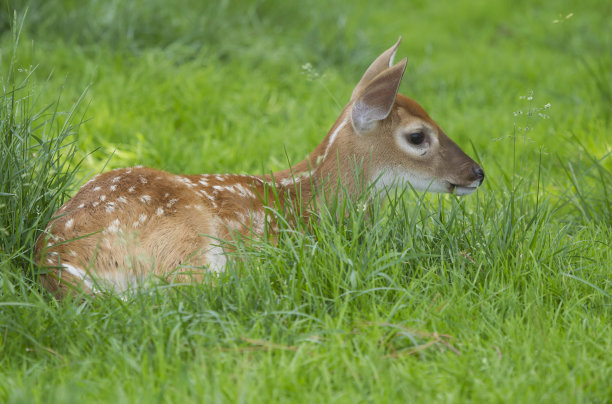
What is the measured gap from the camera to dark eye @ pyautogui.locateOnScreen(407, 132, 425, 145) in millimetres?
4328

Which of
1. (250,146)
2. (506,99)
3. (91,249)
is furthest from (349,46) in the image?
(91,249)

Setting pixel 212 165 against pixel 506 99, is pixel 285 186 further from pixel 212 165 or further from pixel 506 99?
pixel 506 99

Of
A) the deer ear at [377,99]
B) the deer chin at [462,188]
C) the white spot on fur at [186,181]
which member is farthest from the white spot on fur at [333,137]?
the white spot on fur at [186,181]

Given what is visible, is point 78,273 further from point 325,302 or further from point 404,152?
point 404,152

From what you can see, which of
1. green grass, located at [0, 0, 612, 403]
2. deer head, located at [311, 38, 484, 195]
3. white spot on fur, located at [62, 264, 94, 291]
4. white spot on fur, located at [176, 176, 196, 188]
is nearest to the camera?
green grass, located at [0, 0, 612, 403]

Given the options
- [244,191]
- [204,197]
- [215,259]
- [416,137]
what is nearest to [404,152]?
[416,137]

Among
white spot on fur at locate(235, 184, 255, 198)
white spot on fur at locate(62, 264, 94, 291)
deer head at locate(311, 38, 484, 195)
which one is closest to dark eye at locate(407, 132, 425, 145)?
deer head at locate(311, 38, 484, 195)

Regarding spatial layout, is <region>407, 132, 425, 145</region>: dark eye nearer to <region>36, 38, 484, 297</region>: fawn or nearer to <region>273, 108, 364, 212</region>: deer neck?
<region>36, 38, 484, 297</region>: fawn

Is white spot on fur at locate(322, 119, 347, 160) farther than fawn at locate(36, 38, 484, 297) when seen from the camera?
Yes

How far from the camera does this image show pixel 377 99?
13.6 ft

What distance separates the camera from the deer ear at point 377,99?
158 inches

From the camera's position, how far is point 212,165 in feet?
18.5

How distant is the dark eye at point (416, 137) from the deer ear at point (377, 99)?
20 centimetres

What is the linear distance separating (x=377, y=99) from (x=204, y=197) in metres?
1.02
